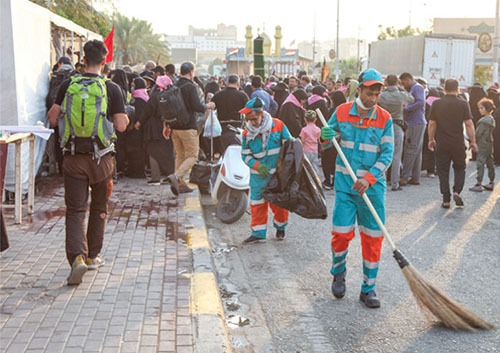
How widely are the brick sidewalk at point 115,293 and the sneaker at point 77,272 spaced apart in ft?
0.16

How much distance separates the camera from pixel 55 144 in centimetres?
1184

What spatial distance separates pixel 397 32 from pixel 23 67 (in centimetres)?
7240

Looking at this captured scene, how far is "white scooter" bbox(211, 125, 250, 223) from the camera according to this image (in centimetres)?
883

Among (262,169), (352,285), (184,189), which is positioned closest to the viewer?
(352,285)

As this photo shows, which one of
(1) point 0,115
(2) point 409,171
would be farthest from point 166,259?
(2) point 409,171

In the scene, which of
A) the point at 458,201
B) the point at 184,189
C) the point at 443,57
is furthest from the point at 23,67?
the point at 443,57

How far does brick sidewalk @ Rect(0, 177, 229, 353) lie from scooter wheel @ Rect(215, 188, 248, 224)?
69cm

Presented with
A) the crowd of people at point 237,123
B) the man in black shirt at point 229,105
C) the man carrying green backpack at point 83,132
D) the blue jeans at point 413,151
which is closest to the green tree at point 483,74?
the crowd of people at point 237,123

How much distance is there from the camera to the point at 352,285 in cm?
641

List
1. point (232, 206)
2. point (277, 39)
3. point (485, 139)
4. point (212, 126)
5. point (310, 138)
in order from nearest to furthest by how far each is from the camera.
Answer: point (232, 206)
point (212, 126)
point (310, 138)
point (485, 139)
point (277, 39)

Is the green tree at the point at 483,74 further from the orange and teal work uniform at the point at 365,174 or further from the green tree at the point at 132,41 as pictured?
the orange and teal work uniform at the point at 365,174

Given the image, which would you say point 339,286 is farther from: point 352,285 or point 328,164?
point 328,164

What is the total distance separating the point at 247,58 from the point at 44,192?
57161mm

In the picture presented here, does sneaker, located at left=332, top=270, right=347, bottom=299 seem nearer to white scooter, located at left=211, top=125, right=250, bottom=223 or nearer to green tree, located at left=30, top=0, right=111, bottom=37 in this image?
white scooter, located at left=211, top=125, right=250, bottom=223
